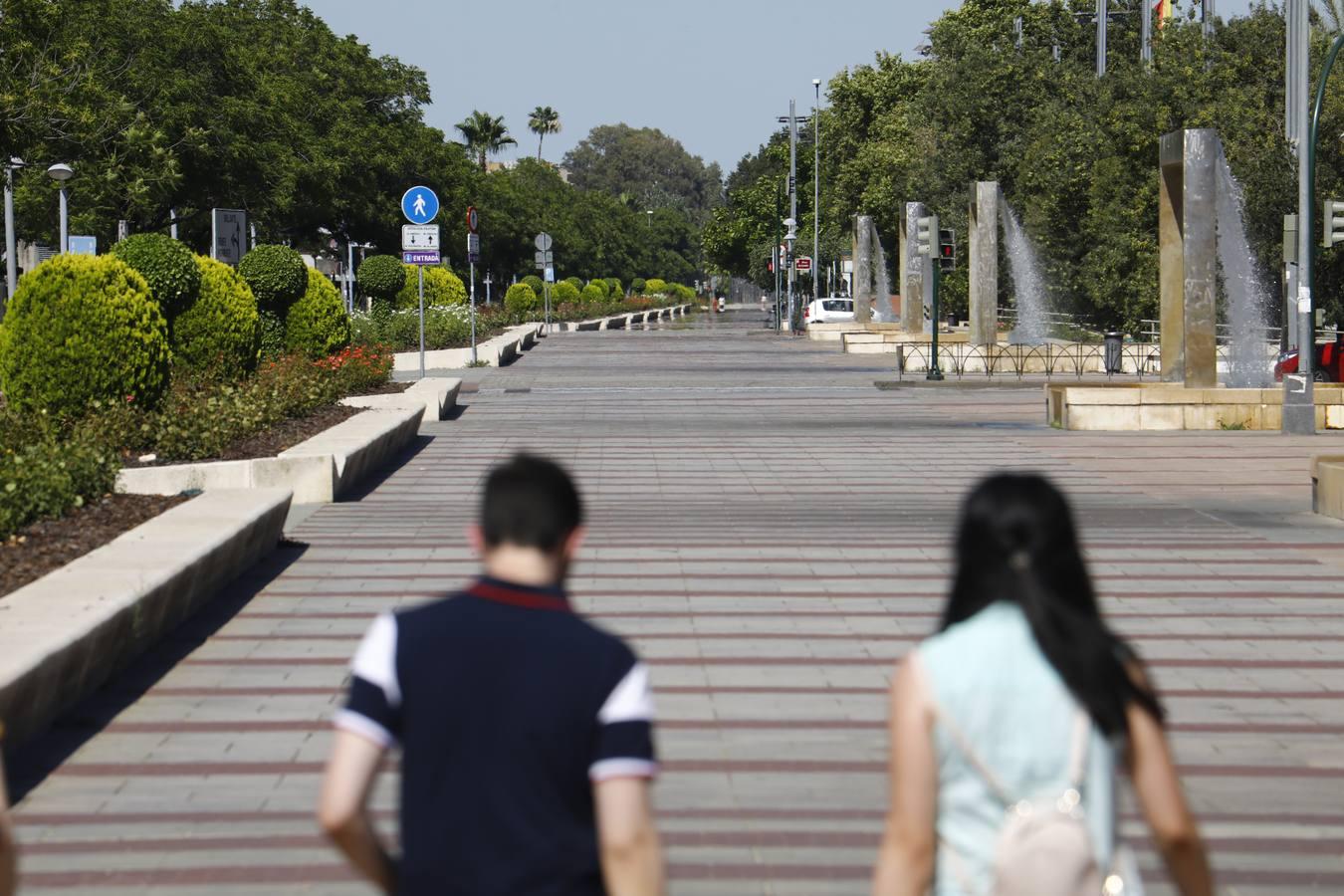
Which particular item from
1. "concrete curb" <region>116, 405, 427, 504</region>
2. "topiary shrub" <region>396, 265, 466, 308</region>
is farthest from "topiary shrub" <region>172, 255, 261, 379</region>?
"topiary shrub" <region>396, 265, 466, 308</region>

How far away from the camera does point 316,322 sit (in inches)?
1041

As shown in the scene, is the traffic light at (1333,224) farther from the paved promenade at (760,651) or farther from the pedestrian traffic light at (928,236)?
the pedestrian traffic light at (928,236)

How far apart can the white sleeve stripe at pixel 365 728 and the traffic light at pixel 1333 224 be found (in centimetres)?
2348

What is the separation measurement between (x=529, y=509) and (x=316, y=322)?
2382cm

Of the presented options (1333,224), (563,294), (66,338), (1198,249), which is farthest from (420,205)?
(563,294)

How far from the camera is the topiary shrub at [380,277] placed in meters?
44.1

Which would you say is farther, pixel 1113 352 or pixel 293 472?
pixel 1113 352

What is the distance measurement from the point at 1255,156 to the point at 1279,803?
32458 millimetres

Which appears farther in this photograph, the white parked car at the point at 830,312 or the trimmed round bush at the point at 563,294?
the trimmed round bush at the point at 563,294

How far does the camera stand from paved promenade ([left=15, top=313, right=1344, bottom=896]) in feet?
20.4

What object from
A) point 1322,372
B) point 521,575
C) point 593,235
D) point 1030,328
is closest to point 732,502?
point 521,575

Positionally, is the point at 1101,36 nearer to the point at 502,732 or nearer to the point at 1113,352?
the point at 1113,352

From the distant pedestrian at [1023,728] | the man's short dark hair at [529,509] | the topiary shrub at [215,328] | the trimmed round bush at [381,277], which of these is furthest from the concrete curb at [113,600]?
the trimmed round bush at [381,277]

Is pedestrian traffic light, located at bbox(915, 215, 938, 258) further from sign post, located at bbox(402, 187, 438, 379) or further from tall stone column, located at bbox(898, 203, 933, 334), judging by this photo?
tall stone column, located at bbox(898, 203, 933, 334)
